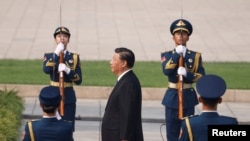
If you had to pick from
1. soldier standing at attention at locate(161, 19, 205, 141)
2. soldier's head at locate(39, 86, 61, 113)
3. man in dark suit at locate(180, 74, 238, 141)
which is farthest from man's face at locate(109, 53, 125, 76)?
soldier standing at attention at locate(161, 19, 205, 141)

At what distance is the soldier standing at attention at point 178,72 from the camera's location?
1248 centimetres

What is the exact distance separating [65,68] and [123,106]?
274 centimetres

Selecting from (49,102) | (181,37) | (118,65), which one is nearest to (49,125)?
(49,102)

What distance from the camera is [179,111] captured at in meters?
12.5

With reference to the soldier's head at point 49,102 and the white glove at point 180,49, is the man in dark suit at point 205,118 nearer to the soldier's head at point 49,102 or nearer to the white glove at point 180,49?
the soldier's head at point 49,102

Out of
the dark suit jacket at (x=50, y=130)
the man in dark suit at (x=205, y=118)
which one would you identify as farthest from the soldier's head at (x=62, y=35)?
the man in dark suit at (x=205, y=118)

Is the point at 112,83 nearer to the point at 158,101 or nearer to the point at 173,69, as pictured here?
the point at 158,101

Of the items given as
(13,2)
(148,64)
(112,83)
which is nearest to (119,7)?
(13,2)

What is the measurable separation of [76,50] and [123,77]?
36.2 ft

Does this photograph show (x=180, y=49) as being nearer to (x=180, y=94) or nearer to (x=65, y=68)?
(x=180, y=94)

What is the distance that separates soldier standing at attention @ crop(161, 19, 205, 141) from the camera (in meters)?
12.5

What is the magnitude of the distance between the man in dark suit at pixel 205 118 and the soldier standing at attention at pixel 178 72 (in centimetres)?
435

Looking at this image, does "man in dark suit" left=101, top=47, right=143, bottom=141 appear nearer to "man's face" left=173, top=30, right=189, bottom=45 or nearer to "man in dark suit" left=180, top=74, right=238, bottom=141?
"man in dark suit" left=180, top=74, right=238, bottom=141

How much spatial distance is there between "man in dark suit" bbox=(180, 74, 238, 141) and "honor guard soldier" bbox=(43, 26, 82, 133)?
4.80 metres
